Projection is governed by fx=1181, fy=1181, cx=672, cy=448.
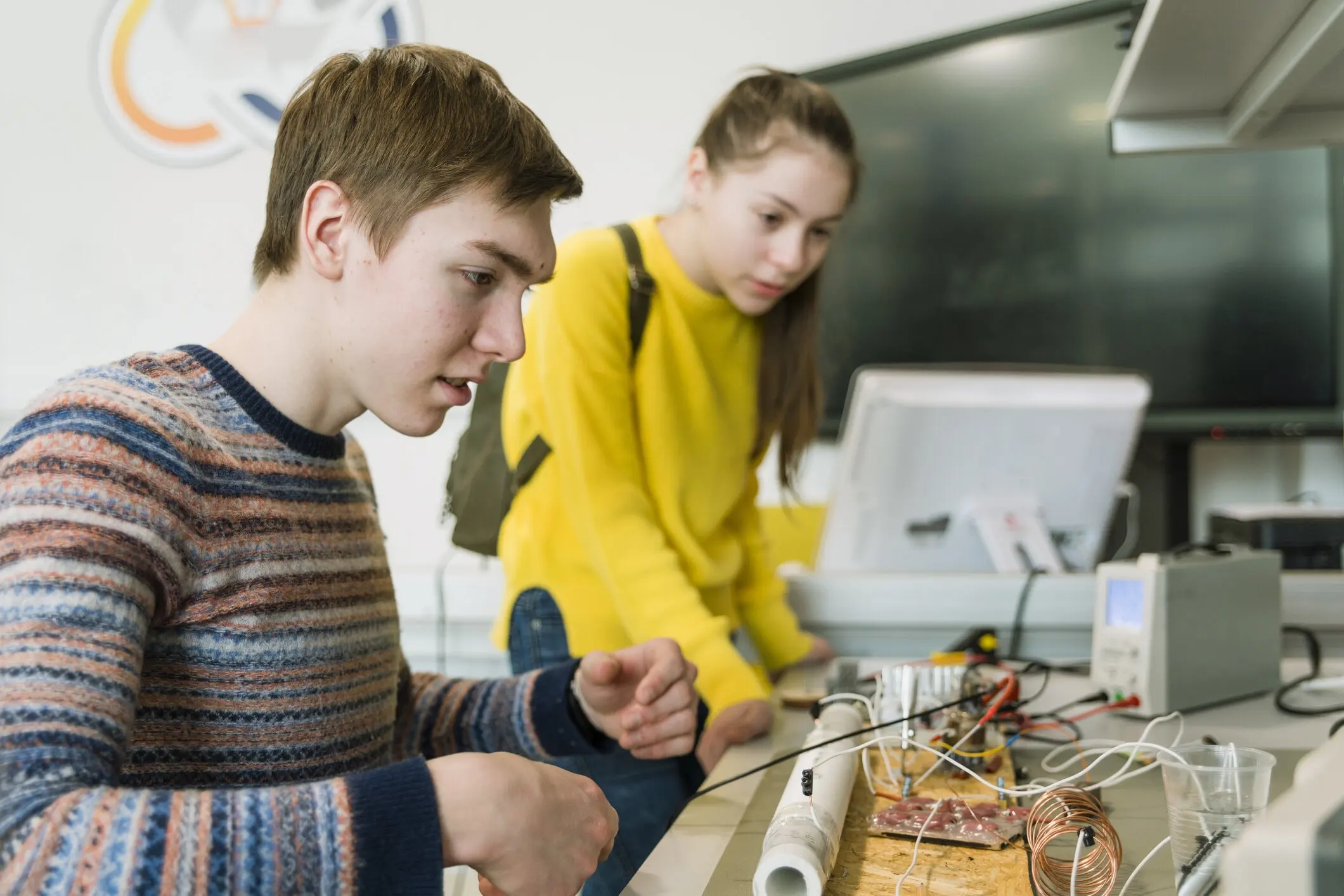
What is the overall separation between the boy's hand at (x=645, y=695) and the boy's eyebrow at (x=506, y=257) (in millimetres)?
317

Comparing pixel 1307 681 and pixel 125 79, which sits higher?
pixel 125 79

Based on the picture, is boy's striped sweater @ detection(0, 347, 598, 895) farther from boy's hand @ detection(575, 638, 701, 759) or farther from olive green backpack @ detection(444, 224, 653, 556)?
olive green backpack @ detection(444, 224, 653, 556)

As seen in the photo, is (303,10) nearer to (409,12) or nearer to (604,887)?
(409,12)

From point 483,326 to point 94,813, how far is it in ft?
1.31

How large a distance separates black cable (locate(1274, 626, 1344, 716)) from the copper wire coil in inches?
22.2

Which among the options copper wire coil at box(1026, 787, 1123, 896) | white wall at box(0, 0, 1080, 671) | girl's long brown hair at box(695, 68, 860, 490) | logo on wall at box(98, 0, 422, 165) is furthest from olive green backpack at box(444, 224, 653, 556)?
logo on wall at box(98, 0, 422, 165)

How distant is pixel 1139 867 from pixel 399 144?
663 millimetres

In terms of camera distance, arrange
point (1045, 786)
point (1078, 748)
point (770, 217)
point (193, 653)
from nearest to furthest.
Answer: point (193, 653)
point (1045, 786)
point (1078, 748)
point (770, 217)

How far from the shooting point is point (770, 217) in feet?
4.46

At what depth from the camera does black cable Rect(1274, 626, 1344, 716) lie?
122 centimetres

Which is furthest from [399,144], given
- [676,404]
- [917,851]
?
[676,404]

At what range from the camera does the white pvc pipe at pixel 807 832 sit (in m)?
0.70

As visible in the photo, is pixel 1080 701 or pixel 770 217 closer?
pixel 1080 701

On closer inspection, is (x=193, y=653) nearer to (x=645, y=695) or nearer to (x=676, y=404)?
(x=645, y=695)
